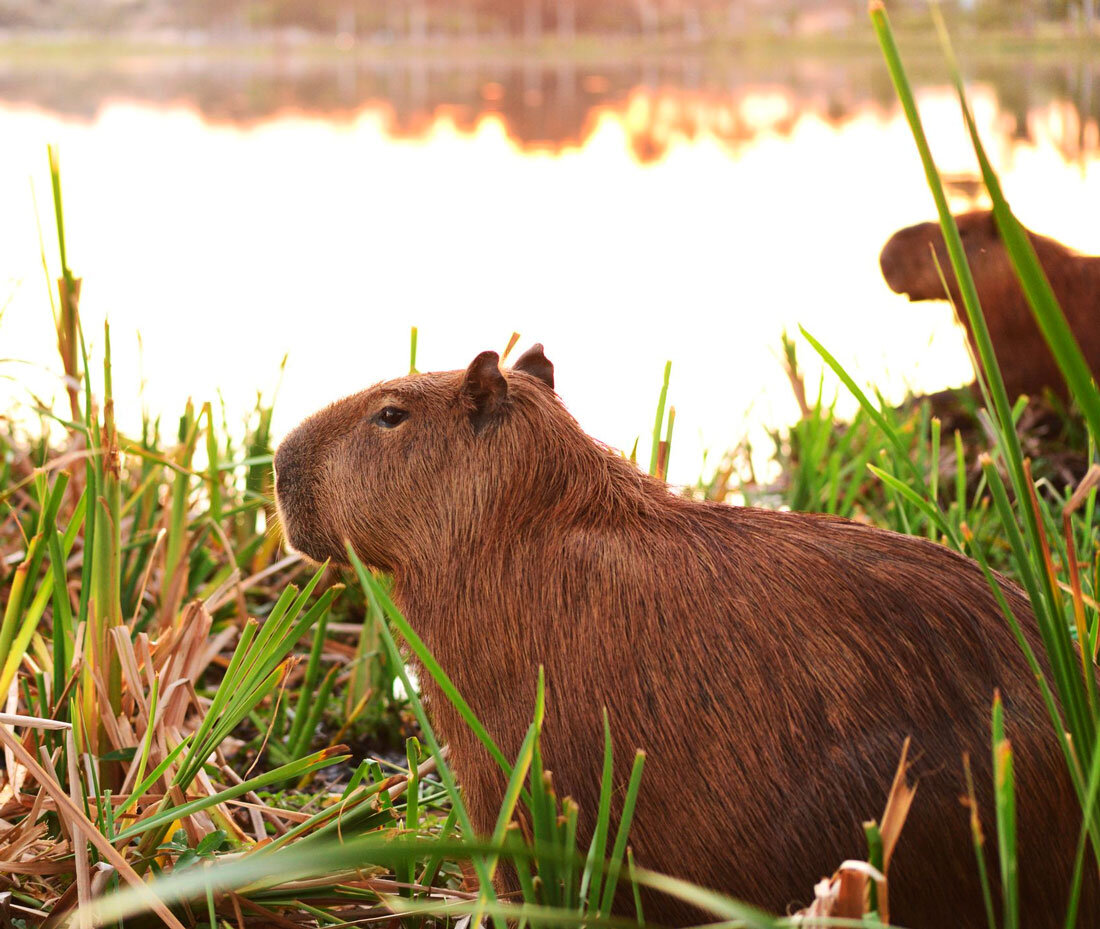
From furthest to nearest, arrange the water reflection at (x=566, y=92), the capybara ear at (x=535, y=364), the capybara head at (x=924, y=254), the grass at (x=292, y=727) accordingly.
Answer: the water reflection at (x=566, y=92) → the capybara head at (x=924, y=254) → the capybara ear at (x=535, y=364) → the grass at (x=292, y=727)

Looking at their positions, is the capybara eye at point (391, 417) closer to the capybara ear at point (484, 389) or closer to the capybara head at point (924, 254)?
the capybara ear at point (484, 389)

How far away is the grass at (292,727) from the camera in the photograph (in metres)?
0.74

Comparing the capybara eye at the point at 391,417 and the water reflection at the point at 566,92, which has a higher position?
the water reflection at the point at 566,92

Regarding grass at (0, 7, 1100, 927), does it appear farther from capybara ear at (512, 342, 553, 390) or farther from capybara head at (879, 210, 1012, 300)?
capybara head at (879, 210, 1012, 300)

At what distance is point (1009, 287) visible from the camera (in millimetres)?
3047

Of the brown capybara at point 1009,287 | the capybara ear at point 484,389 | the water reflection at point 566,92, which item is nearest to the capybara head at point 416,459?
the capybara ear at point 484,389

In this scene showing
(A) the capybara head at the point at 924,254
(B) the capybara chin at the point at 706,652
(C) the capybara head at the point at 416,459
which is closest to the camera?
(B) the capybara chin at the point at 706,652

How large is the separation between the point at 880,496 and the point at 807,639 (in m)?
1.50

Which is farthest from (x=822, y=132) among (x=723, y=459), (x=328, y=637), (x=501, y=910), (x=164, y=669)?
(x=501, y=910)

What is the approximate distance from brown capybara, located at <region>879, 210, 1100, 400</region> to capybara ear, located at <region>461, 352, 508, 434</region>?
6.22 feet

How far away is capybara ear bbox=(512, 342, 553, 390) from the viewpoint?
1.21 metres

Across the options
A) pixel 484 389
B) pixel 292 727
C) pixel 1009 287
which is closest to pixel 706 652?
pixel 484 389

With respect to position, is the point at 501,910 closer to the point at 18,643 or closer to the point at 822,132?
the point at 18,643

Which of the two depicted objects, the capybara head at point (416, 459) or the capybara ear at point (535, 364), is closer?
the capybara head at point (416, 459)
